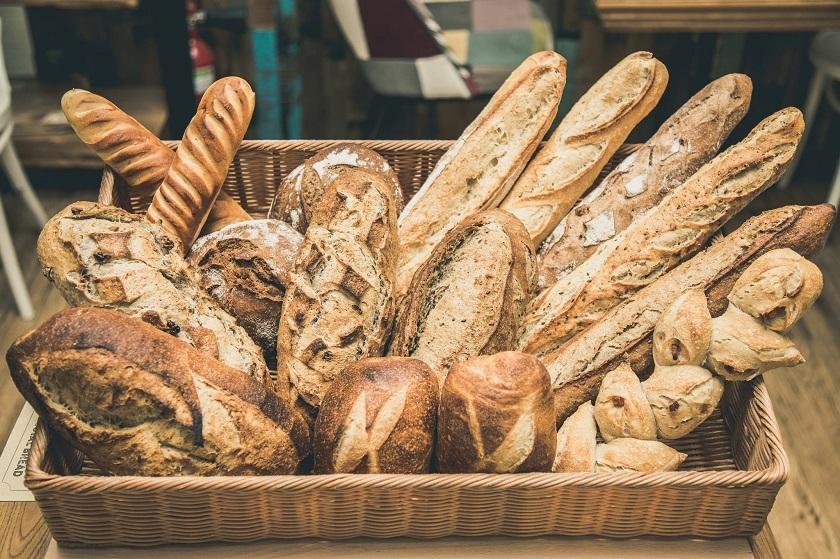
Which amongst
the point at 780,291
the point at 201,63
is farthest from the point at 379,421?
the point at 201,63

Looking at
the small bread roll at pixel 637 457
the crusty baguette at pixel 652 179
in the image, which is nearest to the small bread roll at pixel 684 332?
the small bread roll at pixel 637 457

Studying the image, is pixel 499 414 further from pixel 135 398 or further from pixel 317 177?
pixel 317 177

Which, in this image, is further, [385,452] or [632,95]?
[632,95]

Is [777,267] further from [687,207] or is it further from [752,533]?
[752,533]

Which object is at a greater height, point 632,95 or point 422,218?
point 632,95

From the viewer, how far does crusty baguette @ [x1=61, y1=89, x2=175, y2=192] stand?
1.41 meters

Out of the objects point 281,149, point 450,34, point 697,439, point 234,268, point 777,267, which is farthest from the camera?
point 450,34

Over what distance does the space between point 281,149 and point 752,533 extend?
1107mm

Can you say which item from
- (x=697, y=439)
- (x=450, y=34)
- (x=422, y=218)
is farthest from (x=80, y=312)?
(x=450, y=34)

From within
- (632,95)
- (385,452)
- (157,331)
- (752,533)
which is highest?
(632,95)

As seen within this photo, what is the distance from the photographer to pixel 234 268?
1.34m

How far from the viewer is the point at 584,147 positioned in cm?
150

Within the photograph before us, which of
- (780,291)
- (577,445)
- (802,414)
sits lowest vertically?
(802,414)

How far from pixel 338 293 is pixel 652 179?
0.64 m
